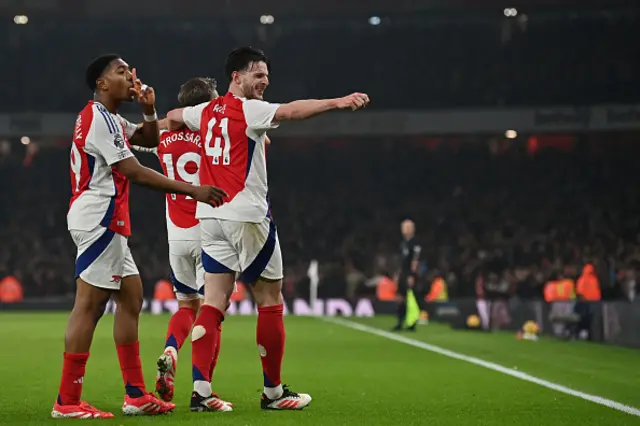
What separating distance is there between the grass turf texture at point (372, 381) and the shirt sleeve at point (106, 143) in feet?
4.52

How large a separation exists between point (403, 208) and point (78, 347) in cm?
2804

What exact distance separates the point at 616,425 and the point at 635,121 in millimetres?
26183

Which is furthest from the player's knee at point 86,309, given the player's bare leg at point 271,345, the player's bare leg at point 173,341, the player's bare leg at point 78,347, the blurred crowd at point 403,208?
the blurred crowd at point 403,208

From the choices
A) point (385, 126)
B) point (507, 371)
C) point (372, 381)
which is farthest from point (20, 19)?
point (372, 381)

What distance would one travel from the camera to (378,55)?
34.3 m

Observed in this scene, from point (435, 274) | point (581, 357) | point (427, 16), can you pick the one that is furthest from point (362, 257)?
point (581, 357)

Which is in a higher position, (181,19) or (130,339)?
(181,19)

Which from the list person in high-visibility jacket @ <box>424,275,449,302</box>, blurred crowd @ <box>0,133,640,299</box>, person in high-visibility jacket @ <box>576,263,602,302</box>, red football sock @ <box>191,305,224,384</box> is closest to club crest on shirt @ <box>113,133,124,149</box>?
red football sock @ <box>191,305,224,384</box>

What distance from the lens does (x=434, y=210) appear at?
3353cm

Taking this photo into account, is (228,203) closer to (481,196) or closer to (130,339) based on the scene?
(130,339)

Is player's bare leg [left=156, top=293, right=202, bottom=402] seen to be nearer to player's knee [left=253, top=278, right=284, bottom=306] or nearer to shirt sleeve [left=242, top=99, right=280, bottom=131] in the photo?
player's knee [left=253, top=278, right=284, bottom=306]

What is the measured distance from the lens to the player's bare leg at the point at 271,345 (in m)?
6.41

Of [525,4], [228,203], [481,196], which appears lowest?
[228,203]

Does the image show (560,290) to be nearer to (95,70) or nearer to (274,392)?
(274,392)
